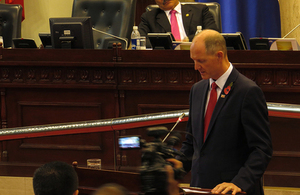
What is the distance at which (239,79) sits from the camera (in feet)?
5.96

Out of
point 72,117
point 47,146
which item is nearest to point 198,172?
point 47,146

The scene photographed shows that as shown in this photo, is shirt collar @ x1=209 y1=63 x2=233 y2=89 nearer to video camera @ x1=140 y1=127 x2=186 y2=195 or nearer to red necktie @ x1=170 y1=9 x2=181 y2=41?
video camera @ x1=140 y1=127 x2=186 y2=195

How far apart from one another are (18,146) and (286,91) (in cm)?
205

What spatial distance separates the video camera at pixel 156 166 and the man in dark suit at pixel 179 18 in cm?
338

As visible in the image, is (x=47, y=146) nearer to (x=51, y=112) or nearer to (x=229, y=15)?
(x=51, y=112)

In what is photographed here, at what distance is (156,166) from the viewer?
111cm

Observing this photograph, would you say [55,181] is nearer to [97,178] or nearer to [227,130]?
[97,178]

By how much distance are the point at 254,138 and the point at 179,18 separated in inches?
126

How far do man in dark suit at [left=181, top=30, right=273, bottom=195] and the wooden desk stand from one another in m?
1.27

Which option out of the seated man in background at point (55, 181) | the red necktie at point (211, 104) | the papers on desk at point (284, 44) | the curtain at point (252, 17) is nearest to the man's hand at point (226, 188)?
the red necktie at point (211, 104)

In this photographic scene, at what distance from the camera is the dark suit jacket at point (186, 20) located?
4.59 meters

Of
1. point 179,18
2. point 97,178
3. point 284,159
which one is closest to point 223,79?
point 97,178

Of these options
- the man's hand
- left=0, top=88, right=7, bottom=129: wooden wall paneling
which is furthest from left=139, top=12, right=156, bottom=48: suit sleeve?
the man's hand

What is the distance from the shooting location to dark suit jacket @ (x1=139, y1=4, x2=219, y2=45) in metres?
4.59
